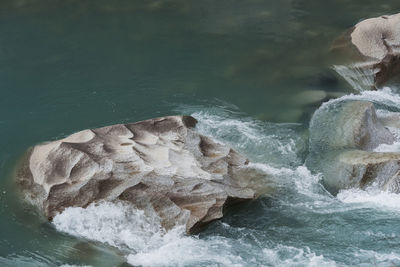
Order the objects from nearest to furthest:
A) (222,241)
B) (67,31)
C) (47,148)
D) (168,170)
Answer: (222,241), (168,170), (47,148), (67,31)

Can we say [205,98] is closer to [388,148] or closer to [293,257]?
[388,148]

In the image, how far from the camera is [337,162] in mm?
8711

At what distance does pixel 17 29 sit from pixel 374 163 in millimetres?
8876

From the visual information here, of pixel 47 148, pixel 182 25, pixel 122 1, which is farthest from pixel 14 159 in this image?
pixel 122 1

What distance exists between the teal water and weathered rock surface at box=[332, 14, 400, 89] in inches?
17.6

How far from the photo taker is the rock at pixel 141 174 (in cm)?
766

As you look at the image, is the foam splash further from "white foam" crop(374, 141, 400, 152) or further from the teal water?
"white foam" crop(374, 141, 400, 152)

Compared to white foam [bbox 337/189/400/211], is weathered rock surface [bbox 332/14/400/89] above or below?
above

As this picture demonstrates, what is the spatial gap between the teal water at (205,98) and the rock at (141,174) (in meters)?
0.26

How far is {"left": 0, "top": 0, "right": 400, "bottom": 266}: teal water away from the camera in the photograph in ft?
23.5

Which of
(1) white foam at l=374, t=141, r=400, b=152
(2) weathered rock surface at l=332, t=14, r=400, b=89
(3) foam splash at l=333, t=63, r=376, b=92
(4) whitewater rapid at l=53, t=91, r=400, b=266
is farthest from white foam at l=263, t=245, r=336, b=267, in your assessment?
(2) weathered rock surface at l=332, t=14, r=400, b=89

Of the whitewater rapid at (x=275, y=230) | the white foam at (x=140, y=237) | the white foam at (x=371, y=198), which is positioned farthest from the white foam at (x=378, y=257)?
the white foam at (x=140, y=237)

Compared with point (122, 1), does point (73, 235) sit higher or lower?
lower

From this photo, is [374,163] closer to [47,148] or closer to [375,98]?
[375,98]
